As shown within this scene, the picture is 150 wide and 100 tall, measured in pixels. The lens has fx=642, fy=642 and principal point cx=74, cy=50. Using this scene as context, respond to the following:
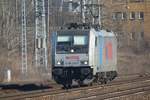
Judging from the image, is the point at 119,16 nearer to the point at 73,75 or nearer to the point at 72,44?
the point at 73,75

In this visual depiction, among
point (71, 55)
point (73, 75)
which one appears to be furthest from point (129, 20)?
point (71, 55)

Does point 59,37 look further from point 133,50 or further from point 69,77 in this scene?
point 133,50

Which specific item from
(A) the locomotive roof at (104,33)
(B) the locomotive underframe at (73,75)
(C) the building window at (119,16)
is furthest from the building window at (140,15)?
(B) the locomotive underframe at (73,75)

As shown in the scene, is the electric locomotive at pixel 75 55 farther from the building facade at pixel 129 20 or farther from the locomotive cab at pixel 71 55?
the building facade at pixel 129 20

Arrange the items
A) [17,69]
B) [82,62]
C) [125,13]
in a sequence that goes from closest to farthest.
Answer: [82,62] → [17,69] → [125,13]

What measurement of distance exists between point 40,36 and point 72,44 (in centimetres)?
1492

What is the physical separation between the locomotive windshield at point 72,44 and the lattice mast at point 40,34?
1162 cm

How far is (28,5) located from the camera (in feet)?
195

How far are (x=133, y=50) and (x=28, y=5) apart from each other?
11913 mm

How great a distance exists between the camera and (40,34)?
42.8 meters

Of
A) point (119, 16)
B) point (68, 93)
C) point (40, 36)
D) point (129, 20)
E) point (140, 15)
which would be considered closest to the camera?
point (68, 93)

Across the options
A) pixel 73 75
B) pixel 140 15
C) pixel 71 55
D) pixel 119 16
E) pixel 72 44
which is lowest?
pixel 73 75

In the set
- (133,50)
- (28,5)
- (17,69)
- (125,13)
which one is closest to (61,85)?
(17,69)

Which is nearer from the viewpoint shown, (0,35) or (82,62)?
(82,62)
